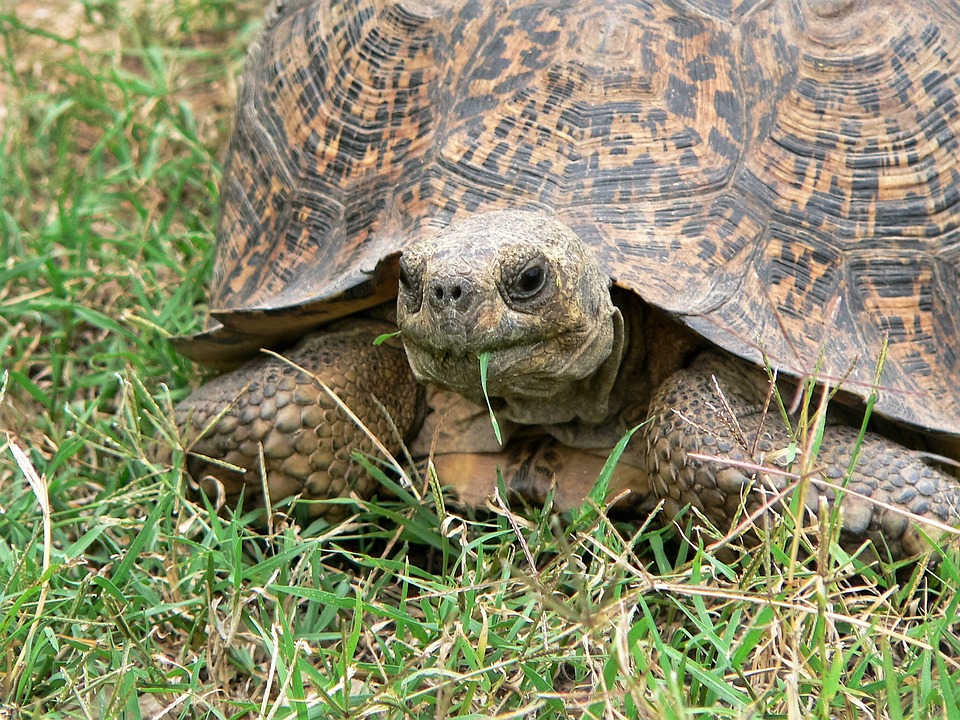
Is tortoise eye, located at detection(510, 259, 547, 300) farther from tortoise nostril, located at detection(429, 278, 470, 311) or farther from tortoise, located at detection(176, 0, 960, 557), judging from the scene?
tortoise nostril, located at detection(429, 278, 470, 311)

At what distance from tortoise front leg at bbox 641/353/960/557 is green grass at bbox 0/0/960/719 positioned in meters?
0.13

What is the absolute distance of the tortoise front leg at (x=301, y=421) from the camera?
3.55m

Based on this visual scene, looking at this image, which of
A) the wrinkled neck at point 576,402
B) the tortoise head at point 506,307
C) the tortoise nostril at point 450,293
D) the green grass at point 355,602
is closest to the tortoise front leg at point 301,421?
the green grass at point 355,602

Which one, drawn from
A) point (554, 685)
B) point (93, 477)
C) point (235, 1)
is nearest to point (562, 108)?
point (554, 685)

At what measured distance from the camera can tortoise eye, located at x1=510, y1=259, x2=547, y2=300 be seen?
9.45ft

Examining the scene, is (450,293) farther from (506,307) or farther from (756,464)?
(756,464)

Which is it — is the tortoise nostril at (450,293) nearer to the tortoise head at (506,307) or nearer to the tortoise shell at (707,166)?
the tortoise head at (506,307)

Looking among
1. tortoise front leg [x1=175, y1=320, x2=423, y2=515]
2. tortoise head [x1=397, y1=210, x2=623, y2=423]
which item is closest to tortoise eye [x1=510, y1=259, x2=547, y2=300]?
tortoise head [x1=397, y1=210, x2=623, y2=423]

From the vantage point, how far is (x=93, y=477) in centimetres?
382

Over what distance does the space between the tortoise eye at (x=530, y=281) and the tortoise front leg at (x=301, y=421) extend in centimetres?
85

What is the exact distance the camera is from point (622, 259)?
3.20 meters

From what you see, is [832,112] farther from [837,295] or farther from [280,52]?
[280,52]

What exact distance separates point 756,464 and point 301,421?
53.7 inches

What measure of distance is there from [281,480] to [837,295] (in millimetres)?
1717
